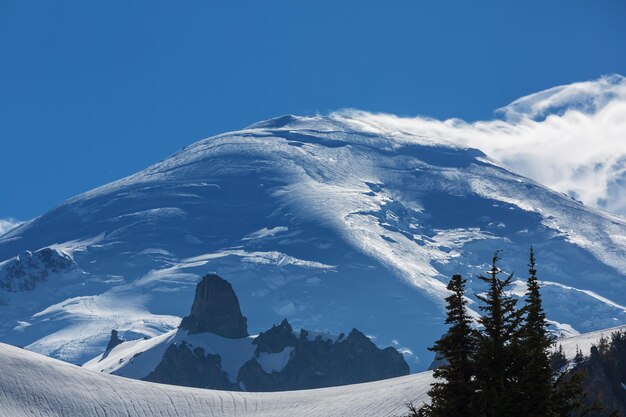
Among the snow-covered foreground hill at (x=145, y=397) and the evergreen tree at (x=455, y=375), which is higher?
the snow-covered foreground hill at (x=145, y=397)

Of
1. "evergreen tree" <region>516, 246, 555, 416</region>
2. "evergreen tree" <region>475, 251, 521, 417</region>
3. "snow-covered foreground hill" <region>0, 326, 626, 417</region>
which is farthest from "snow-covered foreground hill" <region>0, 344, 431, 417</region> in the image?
"evergreen tree" <region>516, 246, 555, 416</region>

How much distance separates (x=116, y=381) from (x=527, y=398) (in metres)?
144

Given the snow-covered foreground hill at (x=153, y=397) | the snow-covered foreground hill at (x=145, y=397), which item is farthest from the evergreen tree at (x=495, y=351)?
the snow-covered foreground hill at (x=145, y=397)

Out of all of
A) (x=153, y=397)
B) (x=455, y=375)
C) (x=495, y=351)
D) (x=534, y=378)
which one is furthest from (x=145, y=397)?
(x=534, y=378)

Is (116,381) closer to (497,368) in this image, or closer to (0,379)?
(0,379)

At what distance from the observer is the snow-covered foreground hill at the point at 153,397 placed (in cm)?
15975

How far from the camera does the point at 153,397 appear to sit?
178 metres

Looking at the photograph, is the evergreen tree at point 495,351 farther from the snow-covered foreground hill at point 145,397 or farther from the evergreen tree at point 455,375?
the snow-covered foreground hill at point 145,397

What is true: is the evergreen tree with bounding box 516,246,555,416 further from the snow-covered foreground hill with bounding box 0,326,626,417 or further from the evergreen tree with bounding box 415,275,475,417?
the snow-covered foreground hill with bounding box 0,326,626,417

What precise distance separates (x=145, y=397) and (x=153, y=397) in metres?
1.41

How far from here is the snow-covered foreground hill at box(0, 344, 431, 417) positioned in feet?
527

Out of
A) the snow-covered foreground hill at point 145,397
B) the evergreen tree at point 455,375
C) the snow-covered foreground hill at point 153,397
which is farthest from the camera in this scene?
the snow-covered foreground hill at point 145,397

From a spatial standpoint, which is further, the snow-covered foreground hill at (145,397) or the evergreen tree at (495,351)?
the snow-covered foreground hill at (145,397)

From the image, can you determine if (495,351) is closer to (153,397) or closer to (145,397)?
(145,397)
